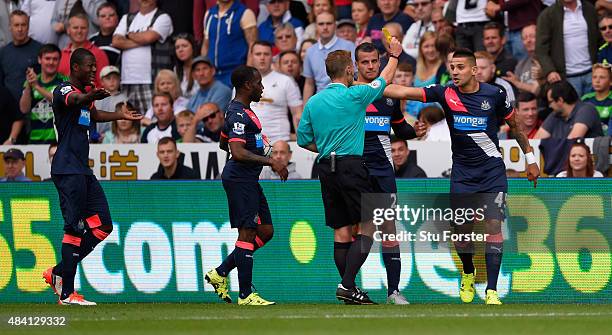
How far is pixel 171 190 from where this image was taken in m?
14.7

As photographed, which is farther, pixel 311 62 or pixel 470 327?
pixel 311 62

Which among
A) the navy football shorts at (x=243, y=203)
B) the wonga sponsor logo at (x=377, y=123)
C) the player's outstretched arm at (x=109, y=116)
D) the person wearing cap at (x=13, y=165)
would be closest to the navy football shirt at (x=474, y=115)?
the wonga sponsor logo at (x=377, y=123)

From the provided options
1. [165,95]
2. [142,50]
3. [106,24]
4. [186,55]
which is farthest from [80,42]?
[165,95]

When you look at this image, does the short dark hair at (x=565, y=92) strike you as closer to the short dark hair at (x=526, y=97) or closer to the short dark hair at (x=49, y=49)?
the short dark hair at (x=526, y=97)

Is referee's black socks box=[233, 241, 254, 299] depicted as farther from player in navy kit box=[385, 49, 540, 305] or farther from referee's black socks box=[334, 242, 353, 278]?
player in navy kit box=[385, 49, 540, 305]

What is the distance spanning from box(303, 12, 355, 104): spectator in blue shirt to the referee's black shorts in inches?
233

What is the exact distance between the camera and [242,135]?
493 inches

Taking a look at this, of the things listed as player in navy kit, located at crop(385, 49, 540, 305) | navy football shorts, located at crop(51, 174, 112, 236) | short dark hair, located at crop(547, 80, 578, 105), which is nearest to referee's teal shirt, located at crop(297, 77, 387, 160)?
player in navy kit, located at crop(385, 49, 540, 305)

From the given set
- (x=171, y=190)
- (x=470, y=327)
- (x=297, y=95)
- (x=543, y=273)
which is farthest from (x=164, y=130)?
(x=470, y=327)

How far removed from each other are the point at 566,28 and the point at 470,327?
27.1 ft

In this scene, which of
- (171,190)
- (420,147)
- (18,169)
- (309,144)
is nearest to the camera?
(309,144)

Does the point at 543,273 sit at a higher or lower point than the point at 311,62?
lower

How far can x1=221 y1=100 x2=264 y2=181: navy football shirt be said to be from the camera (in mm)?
12516

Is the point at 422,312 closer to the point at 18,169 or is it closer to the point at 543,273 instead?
the point at 543,273
